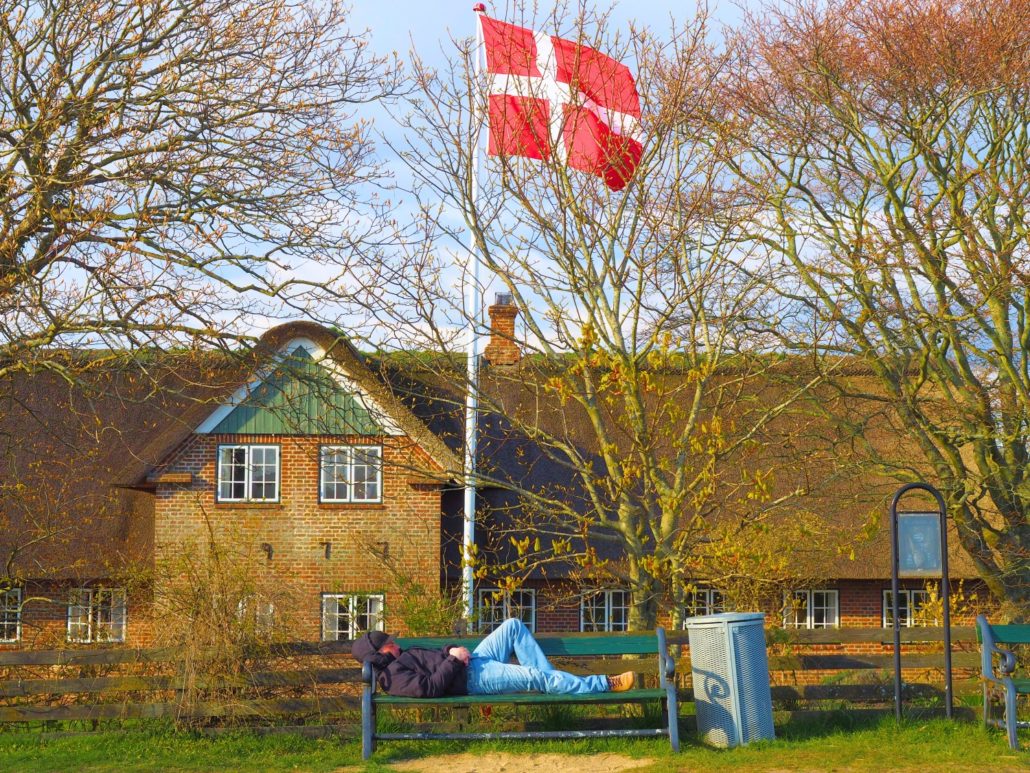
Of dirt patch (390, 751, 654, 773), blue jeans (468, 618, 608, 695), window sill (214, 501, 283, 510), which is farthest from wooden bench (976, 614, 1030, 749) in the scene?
window sill (214, 501, 283, 510)

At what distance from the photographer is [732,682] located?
8789 mm

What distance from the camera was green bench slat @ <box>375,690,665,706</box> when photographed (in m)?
8.53

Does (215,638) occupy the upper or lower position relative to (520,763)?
upper

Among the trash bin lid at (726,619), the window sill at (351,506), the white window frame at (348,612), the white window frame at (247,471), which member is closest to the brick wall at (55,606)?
the white window frame at (247,471)

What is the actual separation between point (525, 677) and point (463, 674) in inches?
18.7

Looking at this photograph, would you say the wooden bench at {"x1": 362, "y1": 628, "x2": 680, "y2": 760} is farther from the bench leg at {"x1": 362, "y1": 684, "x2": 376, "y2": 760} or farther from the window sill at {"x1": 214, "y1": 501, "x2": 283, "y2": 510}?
the window sill at {"x1": 214, "y1": 501, "x2": 283, "y2": 510}

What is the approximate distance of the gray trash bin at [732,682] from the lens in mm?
8781

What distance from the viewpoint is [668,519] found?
1038cm

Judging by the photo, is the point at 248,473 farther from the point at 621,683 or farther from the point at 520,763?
the point at 520,763

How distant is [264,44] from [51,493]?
1064 cm

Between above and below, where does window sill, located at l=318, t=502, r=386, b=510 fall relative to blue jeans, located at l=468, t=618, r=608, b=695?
above

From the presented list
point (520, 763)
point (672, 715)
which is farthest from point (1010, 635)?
point (520, 763)

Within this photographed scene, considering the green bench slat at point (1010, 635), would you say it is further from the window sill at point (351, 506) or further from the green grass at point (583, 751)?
the window sill at point (351, 506)

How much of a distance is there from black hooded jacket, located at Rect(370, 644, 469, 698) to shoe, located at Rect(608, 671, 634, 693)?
1135 mm
